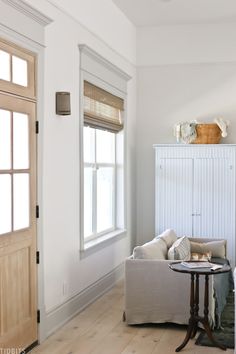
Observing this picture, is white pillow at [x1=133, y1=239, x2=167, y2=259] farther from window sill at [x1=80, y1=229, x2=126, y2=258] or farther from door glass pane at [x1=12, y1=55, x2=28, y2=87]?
door glass pane at [x1=12, y1=55, x2=28, y2=87]

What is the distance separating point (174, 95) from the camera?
7648 millimetres

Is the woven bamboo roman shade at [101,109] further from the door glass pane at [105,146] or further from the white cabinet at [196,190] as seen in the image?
the white cabinet at [196,190]

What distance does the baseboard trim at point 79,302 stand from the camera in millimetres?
4723

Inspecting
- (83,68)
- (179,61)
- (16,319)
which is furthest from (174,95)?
(16,319)

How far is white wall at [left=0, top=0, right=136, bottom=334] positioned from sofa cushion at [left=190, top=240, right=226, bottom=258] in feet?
3.34

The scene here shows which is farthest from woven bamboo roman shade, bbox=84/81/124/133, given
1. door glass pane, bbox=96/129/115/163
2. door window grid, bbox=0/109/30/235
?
door window grid, bbox=0/109/30/235

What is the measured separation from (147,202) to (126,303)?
9.82 feet

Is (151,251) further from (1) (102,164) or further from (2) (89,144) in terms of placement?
(1) (102,164)

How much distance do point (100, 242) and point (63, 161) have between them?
136cm

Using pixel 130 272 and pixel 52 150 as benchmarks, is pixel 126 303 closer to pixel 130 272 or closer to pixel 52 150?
pixel 130 272

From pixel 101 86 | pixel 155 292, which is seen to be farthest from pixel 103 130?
pixel 155 292

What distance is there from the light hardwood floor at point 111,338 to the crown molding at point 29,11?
2.60 meters

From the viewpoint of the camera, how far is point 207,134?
23.4 ft

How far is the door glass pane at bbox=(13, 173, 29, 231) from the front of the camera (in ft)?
13.3
